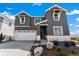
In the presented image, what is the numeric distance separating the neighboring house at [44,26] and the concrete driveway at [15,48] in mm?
280

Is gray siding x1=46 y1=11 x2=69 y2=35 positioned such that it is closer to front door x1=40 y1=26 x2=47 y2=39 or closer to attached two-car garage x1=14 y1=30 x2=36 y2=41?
front door x1=40 y1=26 x2=47 y2=39

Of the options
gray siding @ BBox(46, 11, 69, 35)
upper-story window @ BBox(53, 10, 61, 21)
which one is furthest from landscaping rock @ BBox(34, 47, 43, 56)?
upper-story window @ BBox(53, 10, 61, 21)

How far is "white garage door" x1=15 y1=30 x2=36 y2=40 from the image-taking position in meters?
5.84

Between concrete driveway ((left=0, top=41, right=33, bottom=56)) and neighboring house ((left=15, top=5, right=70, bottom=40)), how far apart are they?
280mm

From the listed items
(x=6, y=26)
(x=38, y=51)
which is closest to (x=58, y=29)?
(x=38, y=51)

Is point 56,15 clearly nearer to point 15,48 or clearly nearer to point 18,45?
point 18,45

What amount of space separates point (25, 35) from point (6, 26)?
77 cm

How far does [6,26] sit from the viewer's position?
5.81m

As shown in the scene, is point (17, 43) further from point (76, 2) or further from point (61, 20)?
point (76, 2)

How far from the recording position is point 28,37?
5.81m

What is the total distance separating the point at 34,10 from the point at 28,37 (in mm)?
1009

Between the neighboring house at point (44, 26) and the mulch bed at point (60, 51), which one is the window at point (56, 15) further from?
the mulch bed at point (60, 51)

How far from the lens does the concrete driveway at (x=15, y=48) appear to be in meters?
5.26

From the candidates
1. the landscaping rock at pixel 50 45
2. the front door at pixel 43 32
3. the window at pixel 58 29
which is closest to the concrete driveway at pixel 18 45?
the front door at pixel 43 32
